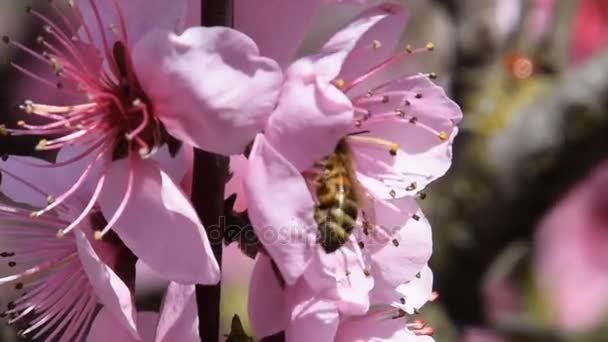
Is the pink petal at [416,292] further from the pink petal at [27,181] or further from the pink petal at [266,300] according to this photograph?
the pink petal at [27,181]

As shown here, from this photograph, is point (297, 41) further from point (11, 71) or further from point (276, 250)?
point (11, 71)

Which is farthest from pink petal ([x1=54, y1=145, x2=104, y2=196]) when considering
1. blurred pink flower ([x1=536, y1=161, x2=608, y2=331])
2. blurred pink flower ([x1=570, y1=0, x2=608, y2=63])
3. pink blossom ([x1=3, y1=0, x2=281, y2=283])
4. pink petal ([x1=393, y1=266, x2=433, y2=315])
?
blurred pink flower ([x1=536, y1=161, x2=608, y2=331])

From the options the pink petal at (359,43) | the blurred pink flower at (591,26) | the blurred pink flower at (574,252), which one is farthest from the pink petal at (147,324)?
the blurred pink flower at (574,252)

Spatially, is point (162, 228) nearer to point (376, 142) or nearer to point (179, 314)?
point (179, 314)

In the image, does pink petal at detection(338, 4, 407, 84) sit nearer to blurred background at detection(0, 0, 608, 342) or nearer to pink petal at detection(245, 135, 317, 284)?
pink petal at detection(245, 135, 317, 284)

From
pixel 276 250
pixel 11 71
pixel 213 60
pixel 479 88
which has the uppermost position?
pixel 213 60

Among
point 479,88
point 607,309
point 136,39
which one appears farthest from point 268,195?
point 607,309
